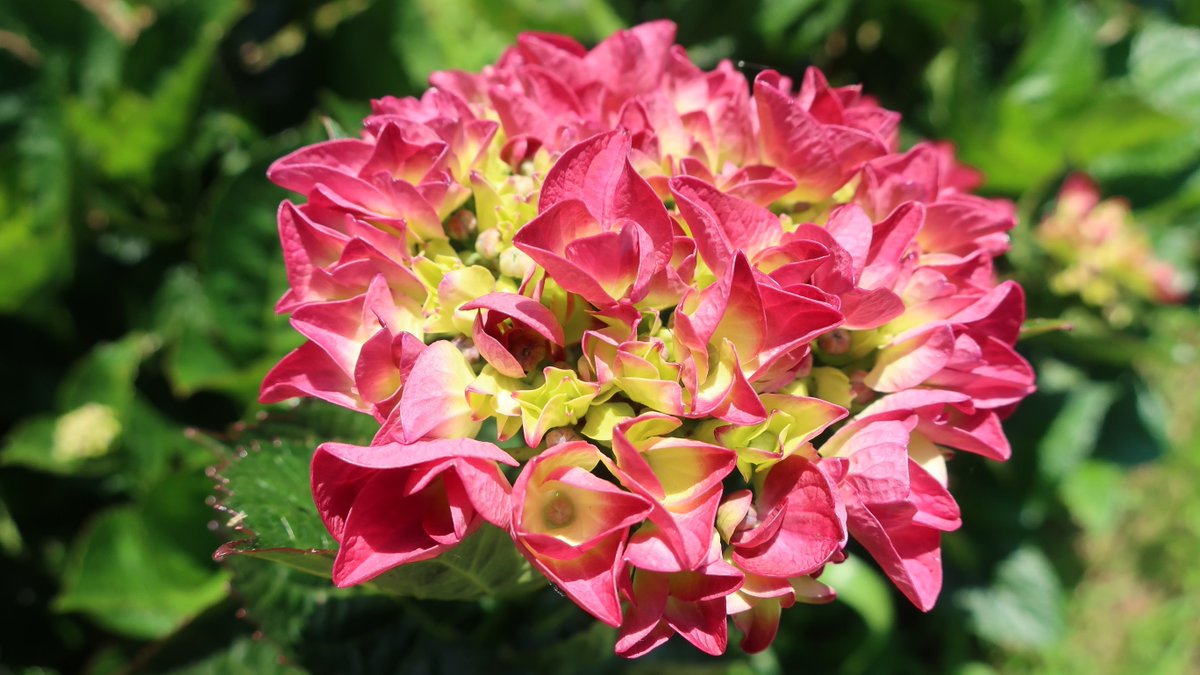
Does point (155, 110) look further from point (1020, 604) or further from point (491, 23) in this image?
point (1020, 604)

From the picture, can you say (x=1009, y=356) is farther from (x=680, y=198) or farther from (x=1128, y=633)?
(x=1128, y=633)

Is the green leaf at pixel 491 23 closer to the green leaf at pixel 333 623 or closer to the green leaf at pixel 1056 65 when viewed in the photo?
the green leaf at pixel 1056 65

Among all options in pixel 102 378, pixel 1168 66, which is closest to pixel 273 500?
pixel 102 378

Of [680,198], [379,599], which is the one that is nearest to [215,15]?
[379,599]

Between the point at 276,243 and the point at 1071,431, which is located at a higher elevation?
the point at 276,243

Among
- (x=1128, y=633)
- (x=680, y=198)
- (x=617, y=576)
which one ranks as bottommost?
(x=1128, y=633)

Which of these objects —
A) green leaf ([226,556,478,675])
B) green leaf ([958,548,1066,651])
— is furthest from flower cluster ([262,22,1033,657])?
green leaf ([958,548,1066,651])
